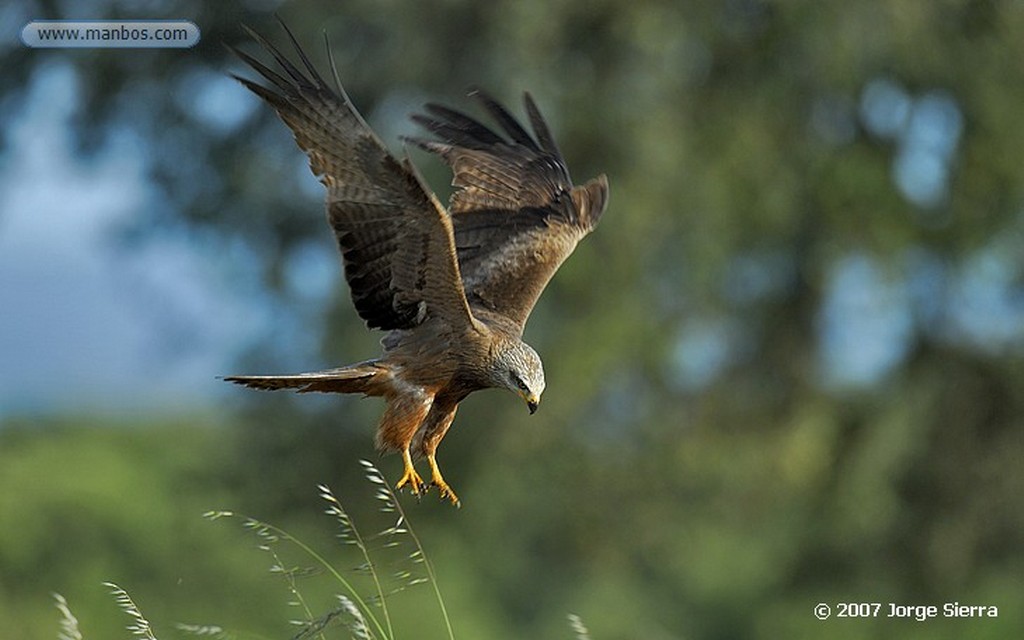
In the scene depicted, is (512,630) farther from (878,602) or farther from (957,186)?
(957,186)

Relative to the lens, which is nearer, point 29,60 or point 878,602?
point 29,60

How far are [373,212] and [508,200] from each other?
1.03 m

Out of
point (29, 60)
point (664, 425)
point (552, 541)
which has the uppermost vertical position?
point (29, 60)

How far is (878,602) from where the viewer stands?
437 inches

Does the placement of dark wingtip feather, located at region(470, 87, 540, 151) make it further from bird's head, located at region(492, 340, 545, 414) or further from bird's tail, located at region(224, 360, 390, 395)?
bird's head, located at region(492, 340, 545, 414)

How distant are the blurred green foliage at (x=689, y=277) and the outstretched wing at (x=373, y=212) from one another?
18.6 feet

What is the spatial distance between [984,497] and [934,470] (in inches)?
14.9

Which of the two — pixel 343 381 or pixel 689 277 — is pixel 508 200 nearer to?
pixel 343 381

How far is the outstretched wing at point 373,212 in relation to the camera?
261cm

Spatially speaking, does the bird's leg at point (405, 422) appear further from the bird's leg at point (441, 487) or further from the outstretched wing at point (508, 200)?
the outstretched wing at point (508, 200)

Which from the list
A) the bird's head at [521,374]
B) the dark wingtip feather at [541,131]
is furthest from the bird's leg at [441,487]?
the dark wingtip feather at [541,131]

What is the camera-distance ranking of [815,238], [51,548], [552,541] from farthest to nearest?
[51,548] → [552,541] → [815,238]

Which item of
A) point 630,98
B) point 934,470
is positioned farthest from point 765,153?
point 934,470

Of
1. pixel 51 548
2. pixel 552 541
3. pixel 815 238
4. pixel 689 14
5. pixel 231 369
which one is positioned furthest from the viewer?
pixel 51 548
